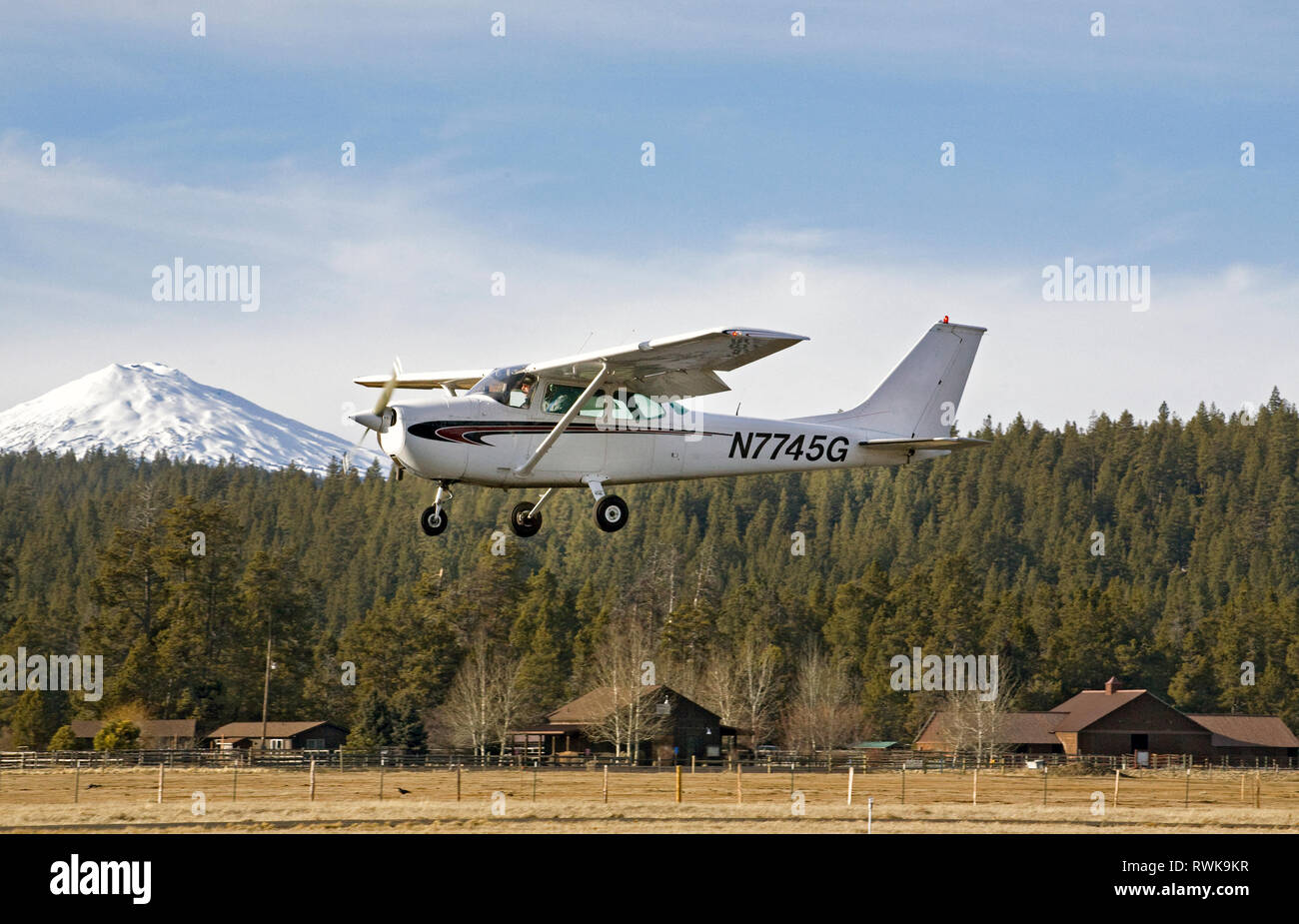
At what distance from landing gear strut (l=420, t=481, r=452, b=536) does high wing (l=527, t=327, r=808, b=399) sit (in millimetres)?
2385

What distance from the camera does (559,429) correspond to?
922 inches

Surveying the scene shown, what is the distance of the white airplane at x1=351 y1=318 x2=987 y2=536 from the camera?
22594 millimetres

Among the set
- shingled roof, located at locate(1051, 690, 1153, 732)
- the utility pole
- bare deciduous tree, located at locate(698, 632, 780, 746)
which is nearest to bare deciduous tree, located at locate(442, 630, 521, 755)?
the utility pole

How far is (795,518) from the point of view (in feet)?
571

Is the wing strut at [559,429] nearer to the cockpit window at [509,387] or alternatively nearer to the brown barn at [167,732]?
the cockpit window at [509,387]

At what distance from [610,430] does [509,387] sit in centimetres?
204

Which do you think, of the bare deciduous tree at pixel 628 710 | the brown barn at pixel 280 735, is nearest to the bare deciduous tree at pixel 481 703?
the bare deciduous tree at pixel 628 710

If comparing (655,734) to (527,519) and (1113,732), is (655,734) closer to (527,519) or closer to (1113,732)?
(1113,732)

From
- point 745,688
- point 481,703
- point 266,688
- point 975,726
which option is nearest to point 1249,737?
point 975,726
